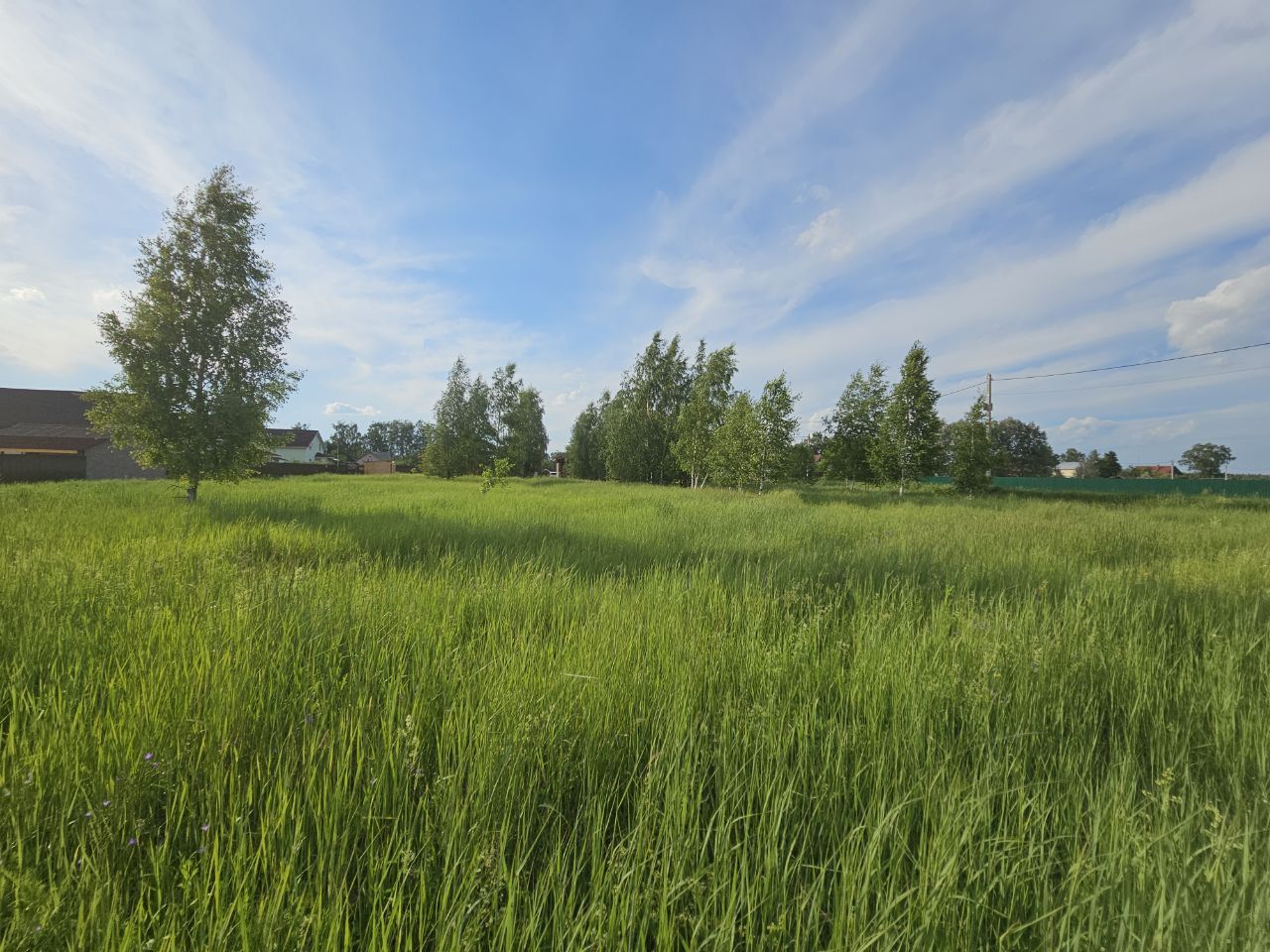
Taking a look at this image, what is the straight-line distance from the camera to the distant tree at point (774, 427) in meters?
23.3

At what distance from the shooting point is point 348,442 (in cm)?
10719

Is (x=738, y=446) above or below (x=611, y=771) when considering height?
above

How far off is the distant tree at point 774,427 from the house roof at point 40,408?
5623cm

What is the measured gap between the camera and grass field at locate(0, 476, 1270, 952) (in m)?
1.03

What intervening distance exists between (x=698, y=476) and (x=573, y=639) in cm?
2991

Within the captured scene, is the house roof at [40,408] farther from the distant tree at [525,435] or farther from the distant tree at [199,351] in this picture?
the distant tree at [199,351]

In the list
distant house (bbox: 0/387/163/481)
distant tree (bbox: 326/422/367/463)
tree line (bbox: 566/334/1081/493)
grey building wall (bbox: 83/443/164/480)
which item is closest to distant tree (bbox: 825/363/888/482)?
tree line (bbox: 566/334/1081/493)

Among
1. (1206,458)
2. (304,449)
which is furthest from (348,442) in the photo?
(1206,458)

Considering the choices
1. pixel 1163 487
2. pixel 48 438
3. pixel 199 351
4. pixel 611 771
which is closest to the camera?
pixel 611 771

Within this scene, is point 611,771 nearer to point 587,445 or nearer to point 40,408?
point 587,445

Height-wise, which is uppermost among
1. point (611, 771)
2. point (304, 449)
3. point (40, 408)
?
point (40, 408)

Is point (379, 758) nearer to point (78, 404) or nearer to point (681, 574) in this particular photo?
point (681, 574)

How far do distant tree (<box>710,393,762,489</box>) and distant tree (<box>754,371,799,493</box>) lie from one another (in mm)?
300

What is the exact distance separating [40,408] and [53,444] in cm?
1397
